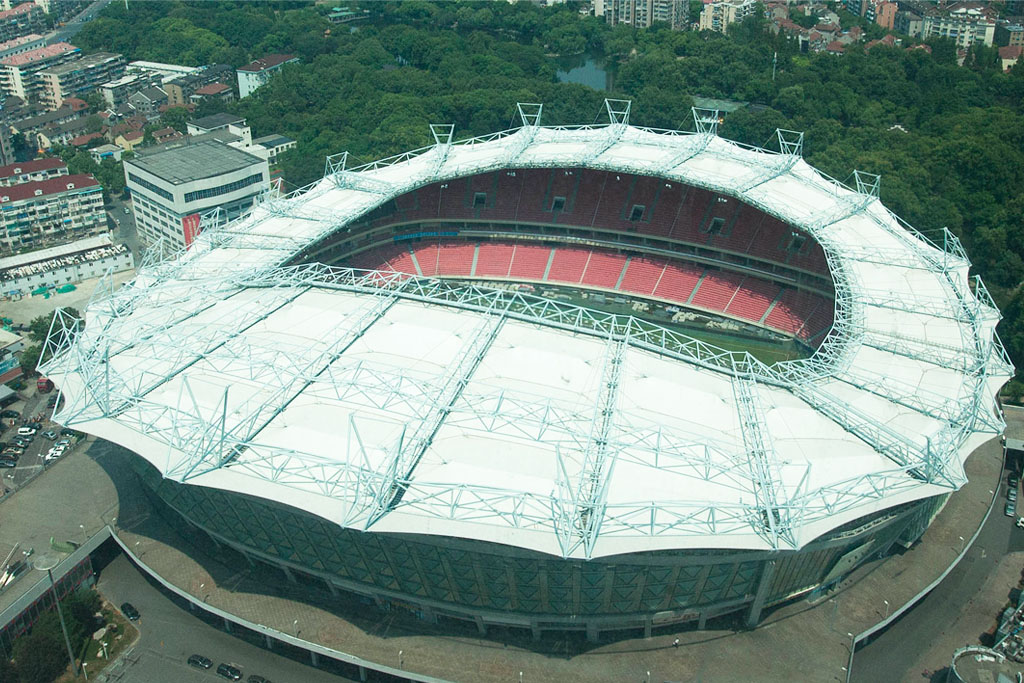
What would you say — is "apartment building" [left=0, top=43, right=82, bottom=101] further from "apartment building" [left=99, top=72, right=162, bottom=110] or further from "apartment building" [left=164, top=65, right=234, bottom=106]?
"apartment building" [left=164, top=65, right=234, bottom=106]

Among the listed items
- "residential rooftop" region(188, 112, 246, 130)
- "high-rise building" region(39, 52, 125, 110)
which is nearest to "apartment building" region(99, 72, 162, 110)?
"high-rise building" region(39, 52, 125, 110)

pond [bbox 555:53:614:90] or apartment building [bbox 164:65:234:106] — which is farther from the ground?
apartment building [bbox 164:65:234:106]

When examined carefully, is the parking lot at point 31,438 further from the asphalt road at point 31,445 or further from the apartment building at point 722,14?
the apartment building at point 722,14

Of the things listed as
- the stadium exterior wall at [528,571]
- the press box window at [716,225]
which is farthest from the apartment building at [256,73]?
the stadium exterior wall at [528,571]

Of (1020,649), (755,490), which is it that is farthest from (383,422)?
(1020,649)

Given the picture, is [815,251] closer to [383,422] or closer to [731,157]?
[731,157]

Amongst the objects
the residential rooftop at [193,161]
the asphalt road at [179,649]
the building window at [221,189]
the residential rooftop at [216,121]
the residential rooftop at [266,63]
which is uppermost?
the residential rooftop at [266,63]

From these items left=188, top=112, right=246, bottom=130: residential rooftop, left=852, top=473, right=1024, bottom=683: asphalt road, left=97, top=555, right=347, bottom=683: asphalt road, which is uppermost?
left=188, top=112, right=246, bottom=130: residential rooftop
